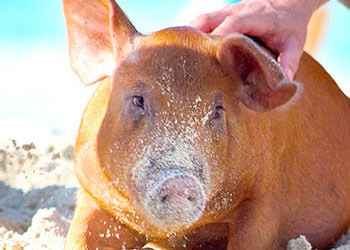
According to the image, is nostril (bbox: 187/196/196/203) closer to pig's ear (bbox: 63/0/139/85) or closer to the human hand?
pig's ear (bbox: 63/0/139/85)

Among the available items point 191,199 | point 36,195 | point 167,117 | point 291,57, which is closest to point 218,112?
point 167,117

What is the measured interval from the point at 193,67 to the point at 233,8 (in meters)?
0.47

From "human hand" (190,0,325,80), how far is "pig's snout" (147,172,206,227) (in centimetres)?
65

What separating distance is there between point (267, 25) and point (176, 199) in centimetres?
81

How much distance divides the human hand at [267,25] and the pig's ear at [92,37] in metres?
0.27

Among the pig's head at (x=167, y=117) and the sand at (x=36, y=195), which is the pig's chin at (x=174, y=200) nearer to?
the pig's head at (x=167, y=117)

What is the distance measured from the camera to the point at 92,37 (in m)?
3.29

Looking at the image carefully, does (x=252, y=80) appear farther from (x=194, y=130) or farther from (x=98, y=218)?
(x=98, y=218)

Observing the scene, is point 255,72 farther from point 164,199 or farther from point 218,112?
point 164,199

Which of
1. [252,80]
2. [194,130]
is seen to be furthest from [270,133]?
[194,130]

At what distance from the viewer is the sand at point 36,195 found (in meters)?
3.75

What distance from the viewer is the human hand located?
3275mm

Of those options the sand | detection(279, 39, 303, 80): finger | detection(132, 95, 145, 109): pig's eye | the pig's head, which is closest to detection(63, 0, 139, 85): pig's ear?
the pig's head

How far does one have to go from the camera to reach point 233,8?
3371 millimetres
